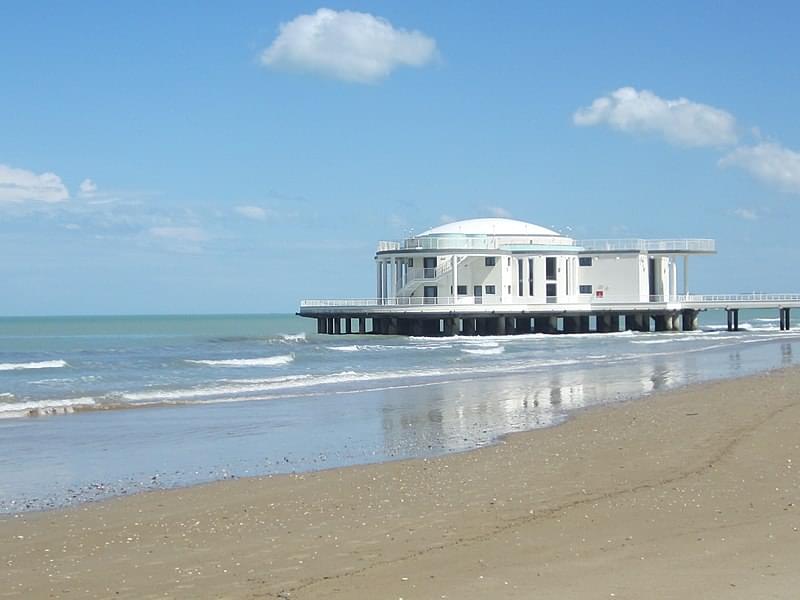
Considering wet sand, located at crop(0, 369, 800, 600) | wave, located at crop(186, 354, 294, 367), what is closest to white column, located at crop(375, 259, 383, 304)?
wave, located at crop(186, 354, 294, 367)

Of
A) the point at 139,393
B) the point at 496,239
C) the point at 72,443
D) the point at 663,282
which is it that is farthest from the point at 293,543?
the point at 663,282

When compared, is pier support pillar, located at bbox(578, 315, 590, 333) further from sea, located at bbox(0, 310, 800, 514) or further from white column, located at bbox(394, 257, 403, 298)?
sea, located at bbox(0, 310, 800, 514)

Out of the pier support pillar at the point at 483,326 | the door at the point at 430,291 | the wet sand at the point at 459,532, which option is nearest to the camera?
the wet sand at the point at 459,532

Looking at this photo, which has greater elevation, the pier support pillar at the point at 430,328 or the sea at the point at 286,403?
the pier support pillar at the point at 430,328

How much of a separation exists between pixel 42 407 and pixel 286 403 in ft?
16.7

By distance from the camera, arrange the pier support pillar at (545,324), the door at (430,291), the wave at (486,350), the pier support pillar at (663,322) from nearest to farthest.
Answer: the wave at (486,350) < the pier support pillar at (545,324) < the door at (430,291) < the pier support pillar at (663,322)

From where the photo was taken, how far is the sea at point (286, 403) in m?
13.5

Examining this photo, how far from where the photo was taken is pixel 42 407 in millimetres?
22281

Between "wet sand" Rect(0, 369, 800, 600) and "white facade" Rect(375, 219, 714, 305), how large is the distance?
4776 centimetres

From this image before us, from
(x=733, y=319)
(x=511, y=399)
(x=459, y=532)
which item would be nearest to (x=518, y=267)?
(x=733, y=319)

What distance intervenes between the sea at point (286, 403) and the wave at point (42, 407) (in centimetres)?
5

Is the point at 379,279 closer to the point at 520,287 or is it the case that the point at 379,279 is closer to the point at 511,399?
the point at 520,287

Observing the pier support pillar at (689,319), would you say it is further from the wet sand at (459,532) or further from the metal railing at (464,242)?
the wet sand at (459,532)

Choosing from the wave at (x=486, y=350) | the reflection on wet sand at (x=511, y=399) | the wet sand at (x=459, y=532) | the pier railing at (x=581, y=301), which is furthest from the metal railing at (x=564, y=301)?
the wet sand at (x=459, y=532)
